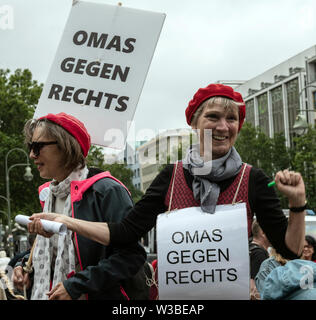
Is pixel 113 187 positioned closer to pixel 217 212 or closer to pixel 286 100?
pixel 217 212

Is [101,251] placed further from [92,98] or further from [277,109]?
[277,109]

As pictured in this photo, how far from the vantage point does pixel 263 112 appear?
66.2 m

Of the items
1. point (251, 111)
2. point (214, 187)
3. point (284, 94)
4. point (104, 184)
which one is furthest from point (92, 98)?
point (251, 111)

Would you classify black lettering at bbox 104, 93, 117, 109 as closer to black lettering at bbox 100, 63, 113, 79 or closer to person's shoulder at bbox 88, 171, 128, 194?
black lettering at bbox 100, 63, 113, 79

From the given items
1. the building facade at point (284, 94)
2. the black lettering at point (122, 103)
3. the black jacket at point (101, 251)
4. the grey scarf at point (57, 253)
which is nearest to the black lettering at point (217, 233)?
the black jacket at point (101, 251)

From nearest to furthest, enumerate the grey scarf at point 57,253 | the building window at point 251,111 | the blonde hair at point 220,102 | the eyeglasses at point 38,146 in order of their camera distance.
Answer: the blonde hair at point 220,102, the grey scarf at point 57,253, the eyeglasses at point 38,146, the building window at point 251,111

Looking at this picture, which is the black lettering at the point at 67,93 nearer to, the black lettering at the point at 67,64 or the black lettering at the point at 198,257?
the black lettering at the point at 67,64

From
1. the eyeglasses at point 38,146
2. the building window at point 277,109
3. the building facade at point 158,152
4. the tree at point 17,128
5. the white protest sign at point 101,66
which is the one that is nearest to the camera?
the eyeglasses at point 38,146

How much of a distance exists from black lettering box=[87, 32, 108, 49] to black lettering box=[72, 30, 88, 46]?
0.03m

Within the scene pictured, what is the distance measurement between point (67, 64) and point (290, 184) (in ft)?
5.43

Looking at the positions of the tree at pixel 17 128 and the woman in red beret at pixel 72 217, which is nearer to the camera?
the woman in red beret at pixel 72 217

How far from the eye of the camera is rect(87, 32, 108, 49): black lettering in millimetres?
3043

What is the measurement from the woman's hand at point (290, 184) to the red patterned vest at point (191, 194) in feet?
0.74

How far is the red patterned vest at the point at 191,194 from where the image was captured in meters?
2.02
